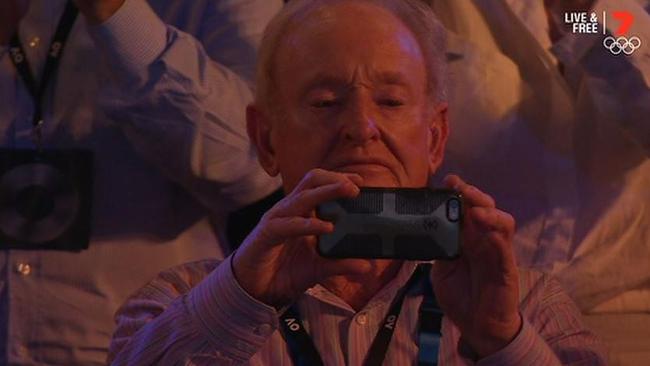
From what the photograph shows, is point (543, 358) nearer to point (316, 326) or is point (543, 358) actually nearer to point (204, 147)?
point (316, 326)

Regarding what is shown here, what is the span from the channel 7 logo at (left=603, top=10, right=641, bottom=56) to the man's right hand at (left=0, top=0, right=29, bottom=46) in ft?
2.68

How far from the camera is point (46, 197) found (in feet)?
6.21

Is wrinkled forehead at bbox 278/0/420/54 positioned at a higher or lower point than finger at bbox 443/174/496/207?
higher

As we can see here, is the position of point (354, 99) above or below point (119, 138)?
above

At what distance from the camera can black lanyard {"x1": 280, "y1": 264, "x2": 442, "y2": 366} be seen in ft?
4.62

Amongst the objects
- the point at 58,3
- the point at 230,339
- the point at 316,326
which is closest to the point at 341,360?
the point at 316,326

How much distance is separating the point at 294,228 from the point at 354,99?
0.85 feet

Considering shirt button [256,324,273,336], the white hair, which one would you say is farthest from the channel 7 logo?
shirt button [256,324,273,336]

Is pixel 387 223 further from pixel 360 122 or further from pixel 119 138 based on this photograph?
pixel 119 138

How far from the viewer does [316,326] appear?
4.84ft

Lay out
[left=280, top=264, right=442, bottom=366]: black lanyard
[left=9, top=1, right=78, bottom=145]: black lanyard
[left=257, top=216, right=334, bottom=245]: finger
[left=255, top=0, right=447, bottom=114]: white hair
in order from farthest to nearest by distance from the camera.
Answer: [left=9, top=1, right=78, bottom=145]: black lanyard → [left=255, top=0, right=447, bottom=114]: white hair → [left=280, top=264, right=442, bottom=366]: black lanyard → [left=257, top=216, right=334, bottom=245]: finger

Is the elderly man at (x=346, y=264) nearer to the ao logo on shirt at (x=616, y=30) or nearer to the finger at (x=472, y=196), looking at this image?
the finger at (x=472, y=196)

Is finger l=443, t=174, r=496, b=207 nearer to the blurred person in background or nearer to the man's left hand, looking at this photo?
the man's left hand

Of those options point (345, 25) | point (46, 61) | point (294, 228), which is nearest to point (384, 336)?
point (294, 228)
